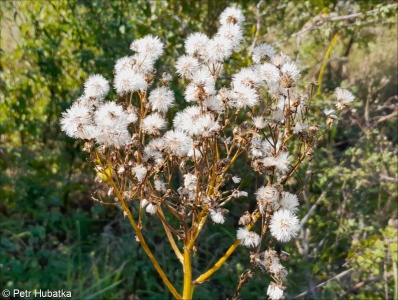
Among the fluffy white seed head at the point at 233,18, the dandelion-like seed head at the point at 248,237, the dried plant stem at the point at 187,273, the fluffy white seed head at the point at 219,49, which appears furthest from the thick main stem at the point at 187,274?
the fluffy white seed head at the point at 233,18

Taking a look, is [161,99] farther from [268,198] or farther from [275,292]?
[275,292]

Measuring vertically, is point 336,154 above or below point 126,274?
above

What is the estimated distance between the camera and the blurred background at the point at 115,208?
3.20 metres

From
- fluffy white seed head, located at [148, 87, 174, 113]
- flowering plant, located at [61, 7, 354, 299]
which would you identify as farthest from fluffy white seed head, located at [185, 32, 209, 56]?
fluffy white seed head, located at [148, 87, 174, 113]

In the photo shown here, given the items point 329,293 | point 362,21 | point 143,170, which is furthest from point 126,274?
point 362,21

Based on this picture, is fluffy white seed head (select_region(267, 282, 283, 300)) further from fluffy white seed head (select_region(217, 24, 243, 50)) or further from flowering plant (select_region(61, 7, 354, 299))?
fluffy white seed head (select_region(217, 24, 243, 50))

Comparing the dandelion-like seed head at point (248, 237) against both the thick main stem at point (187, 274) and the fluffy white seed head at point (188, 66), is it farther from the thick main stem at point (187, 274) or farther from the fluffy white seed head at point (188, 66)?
the fluffy white seed head at point (188, 66)

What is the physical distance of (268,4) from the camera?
451cm

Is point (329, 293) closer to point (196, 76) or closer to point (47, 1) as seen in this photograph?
point (196, 76)

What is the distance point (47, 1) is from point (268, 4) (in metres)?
1.63

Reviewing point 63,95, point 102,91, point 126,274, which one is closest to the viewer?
point 102,91

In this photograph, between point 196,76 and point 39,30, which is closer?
point 196,76

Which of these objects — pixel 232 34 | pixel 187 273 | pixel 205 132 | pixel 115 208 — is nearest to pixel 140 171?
pixel 205 132

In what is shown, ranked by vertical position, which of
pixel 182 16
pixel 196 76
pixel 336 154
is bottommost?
pixel 196 76
